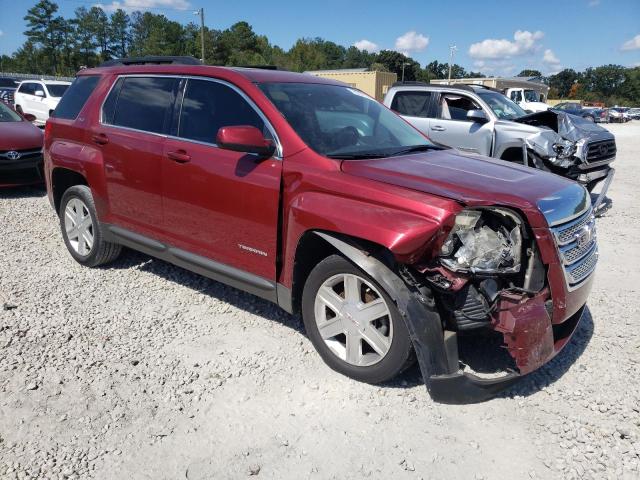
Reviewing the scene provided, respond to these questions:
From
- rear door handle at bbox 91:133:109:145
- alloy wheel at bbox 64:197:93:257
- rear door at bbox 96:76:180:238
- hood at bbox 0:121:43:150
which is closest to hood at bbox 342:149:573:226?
rear door at bbox 96:76:180:238

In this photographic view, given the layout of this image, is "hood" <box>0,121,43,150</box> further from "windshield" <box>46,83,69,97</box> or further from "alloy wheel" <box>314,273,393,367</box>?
"windshield" <box>46,83,69,97</box>

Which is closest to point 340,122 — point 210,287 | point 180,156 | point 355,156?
point 355,156

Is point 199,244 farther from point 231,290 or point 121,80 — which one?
point 121,80

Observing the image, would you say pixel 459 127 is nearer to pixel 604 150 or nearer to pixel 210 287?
pixel 604 150

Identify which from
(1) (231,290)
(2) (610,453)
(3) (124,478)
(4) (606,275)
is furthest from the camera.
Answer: (4) (606,275)

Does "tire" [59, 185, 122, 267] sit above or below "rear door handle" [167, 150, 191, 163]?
below

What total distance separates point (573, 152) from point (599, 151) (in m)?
0.65

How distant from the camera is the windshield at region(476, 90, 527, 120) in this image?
28.7 ft

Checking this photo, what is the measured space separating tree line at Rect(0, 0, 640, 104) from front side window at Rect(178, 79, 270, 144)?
67.6 m

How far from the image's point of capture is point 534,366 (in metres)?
2.75

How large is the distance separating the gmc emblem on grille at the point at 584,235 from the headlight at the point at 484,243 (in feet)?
1.67

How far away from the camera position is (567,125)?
7848 millimetres

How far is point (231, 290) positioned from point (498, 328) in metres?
2.53

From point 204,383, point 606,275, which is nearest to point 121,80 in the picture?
point 204,383
